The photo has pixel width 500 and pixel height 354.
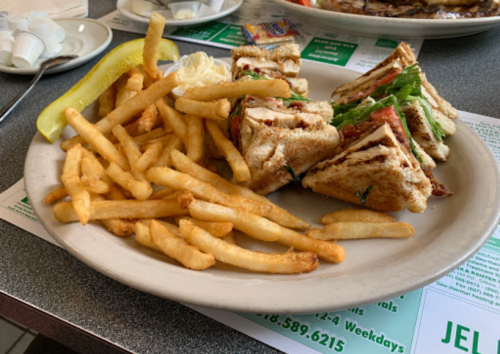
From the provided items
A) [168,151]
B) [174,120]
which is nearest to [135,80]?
[174,120]

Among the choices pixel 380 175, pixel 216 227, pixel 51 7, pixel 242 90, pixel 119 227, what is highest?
pixel 242 90

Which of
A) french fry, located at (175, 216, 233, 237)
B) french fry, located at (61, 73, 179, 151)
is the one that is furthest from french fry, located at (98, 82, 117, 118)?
french fry, located at (175, 216, 233, 237)

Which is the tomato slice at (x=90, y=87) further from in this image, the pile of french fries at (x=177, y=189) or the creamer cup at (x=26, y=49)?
the creamer cup at (x=26, y=49)

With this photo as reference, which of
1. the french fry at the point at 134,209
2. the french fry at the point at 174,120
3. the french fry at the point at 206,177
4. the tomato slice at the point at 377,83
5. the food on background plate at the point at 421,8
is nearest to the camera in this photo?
the french fry at the point at 134,209

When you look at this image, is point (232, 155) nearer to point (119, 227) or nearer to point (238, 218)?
point (238, 218)

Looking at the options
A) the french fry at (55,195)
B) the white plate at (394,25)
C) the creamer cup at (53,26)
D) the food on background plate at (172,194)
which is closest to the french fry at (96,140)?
the food on background plate at (172,194)
